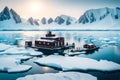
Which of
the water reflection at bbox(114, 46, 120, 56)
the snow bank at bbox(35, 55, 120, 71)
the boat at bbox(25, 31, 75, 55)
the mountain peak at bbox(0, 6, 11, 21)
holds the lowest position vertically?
the snow bank at bbox(35, 55, 120, 71)

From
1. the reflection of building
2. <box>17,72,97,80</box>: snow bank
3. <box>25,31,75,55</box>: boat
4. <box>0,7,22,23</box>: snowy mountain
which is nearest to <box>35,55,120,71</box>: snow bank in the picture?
<box>17,72,97,80</box>: snow bank

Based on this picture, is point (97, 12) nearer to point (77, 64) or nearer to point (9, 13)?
point (9, 13)

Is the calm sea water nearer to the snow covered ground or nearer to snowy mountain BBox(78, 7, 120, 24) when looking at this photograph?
the snow covered ground

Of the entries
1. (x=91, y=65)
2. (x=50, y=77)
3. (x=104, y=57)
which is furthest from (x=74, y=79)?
(x=104, y=57)

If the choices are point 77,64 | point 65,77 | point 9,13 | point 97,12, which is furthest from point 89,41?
point 65,77

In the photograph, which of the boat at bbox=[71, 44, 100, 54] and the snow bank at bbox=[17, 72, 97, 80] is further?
the boat at bbox=[71, 44, 100, 54]

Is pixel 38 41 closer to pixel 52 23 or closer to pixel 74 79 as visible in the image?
pixel 52 23

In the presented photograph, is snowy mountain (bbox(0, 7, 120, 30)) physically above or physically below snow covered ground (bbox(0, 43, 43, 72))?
above
